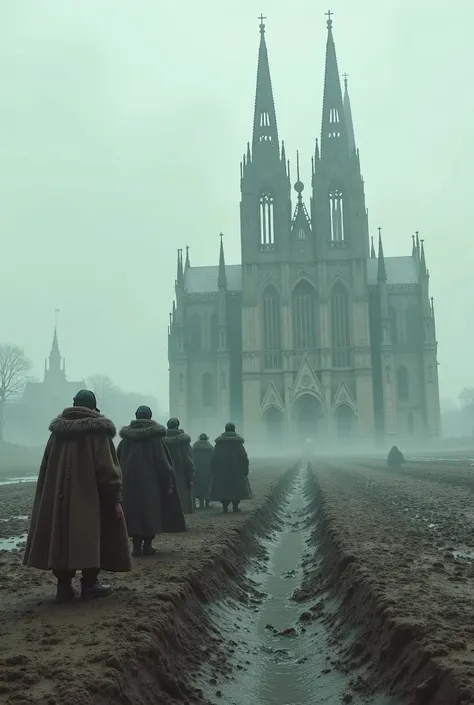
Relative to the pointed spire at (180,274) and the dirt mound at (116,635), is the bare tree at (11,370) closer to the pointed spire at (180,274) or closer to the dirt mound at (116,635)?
the pointed spire at (180,274)

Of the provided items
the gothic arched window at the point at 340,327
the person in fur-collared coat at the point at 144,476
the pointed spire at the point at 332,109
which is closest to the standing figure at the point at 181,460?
the person in fur-collared coat at the point at 144,476

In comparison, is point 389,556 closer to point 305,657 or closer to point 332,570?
point 332,570

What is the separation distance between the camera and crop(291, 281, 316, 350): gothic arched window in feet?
208

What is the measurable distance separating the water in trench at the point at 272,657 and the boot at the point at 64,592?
1.30 metres

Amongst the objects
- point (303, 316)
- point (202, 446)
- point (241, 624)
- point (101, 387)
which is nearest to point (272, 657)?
point (241, 624)

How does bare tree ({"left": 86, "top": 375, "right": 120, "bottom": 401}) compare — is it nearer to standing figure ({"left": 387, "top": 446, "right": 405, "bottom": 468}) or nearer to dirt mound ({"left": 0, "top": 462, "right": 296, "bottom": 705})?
standing figure ({"left": 387, "top": 446, "right": 405, "bottom": 468})

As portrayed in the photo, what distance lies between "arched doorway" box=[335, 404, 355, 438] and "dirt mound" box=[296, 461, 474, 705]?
48.1 meters

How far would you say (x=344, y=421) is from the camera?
62.4 m

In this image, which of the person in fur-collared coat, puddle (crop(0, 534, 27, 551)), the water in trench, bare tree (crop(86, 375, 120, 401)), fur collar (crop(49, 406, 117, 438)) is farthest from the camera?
bare tree (crop(86, 375, 120, 401))

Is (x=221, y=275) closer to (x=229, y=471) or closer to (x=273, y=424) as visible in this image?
(x=273, y=424)

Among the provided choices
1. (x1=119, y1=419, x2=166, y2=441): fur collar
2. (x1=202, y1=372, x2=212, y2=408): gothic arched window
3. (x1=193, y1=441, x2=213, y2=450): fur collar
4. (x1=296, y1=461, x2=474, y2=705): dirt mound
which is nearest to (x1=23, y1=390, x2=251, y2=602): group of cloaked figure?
(x1=296, y1=461, x2=474, y2=705): dirt mound

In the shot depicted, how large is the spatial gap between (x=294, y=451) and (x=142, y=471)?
53.0m

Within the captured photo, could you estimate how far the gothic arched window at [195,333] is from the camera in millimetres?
67875

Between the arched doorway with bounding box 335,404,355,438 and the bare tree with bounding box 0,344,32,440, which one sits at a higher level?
the bare tree with bounding box 0,344,32,440
